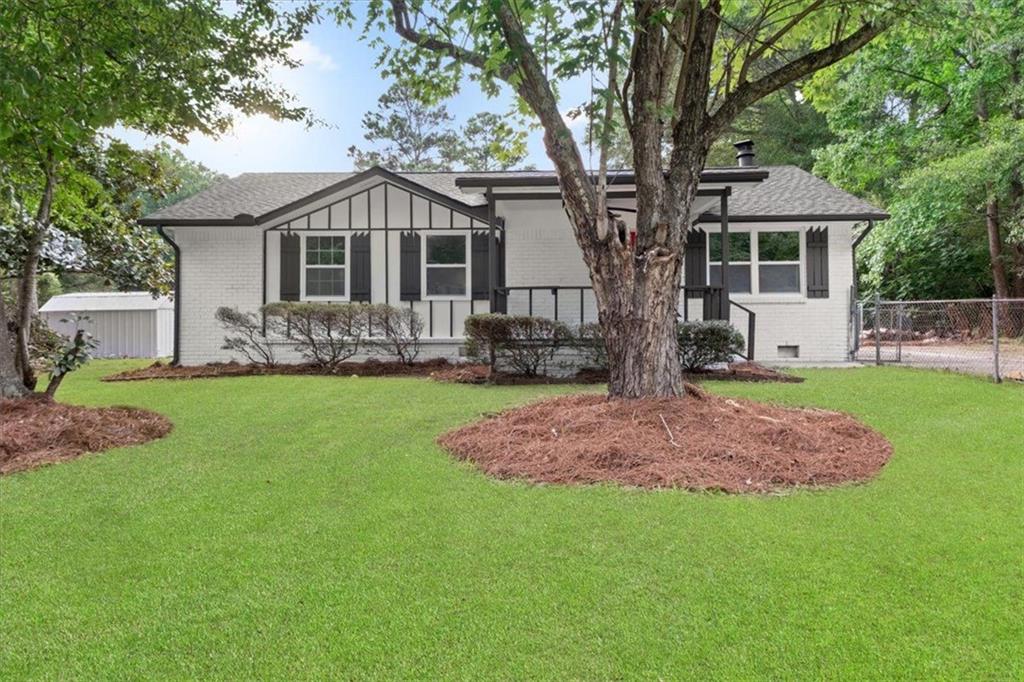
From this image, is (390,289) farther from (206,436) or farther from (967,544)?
(967,544)

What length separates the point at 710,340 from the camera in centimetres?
925

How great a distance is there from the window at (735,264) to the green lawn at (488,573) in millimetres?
7865

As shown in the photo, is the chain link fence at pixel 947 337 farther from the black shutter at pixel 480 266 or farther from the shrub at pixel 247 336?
the shrub at pixel 247 336

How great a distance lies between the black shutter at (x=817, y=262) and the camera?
41.1ft

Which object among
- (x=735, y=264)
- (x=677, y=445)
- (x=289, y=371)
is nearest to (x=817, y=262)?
(x=735, y=264)

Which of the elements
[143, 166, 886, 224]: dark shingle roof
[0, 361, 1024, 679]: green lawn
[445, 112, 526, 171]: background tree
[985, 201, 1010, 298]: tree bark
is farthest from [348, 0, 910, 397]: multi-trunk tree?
[445, 112, 526, 171]: background tree

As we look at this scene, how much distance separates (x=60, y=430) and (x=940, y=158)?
21.6 meters

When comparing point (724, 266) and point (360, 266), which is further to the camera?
point (360, 266)

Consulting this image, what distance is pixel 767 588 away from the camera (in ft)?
8.77

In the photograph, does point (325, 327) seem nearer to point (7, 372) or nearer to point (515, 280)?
point (515, 280)

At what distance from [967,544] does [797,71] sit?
4591mm

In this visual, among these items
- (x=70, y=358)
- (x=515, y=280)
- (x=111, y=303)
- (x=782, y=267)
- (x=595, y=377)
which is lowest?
(x=595, y=377)

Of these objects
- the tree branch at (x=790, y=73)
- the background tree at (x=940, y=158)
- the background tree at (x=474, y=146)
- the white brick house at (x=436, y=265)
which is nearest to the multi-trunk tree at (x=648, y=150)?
the tree branch at (x=790, y=73)

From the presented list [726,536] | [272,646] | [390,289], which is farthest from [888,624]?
[390,289]
